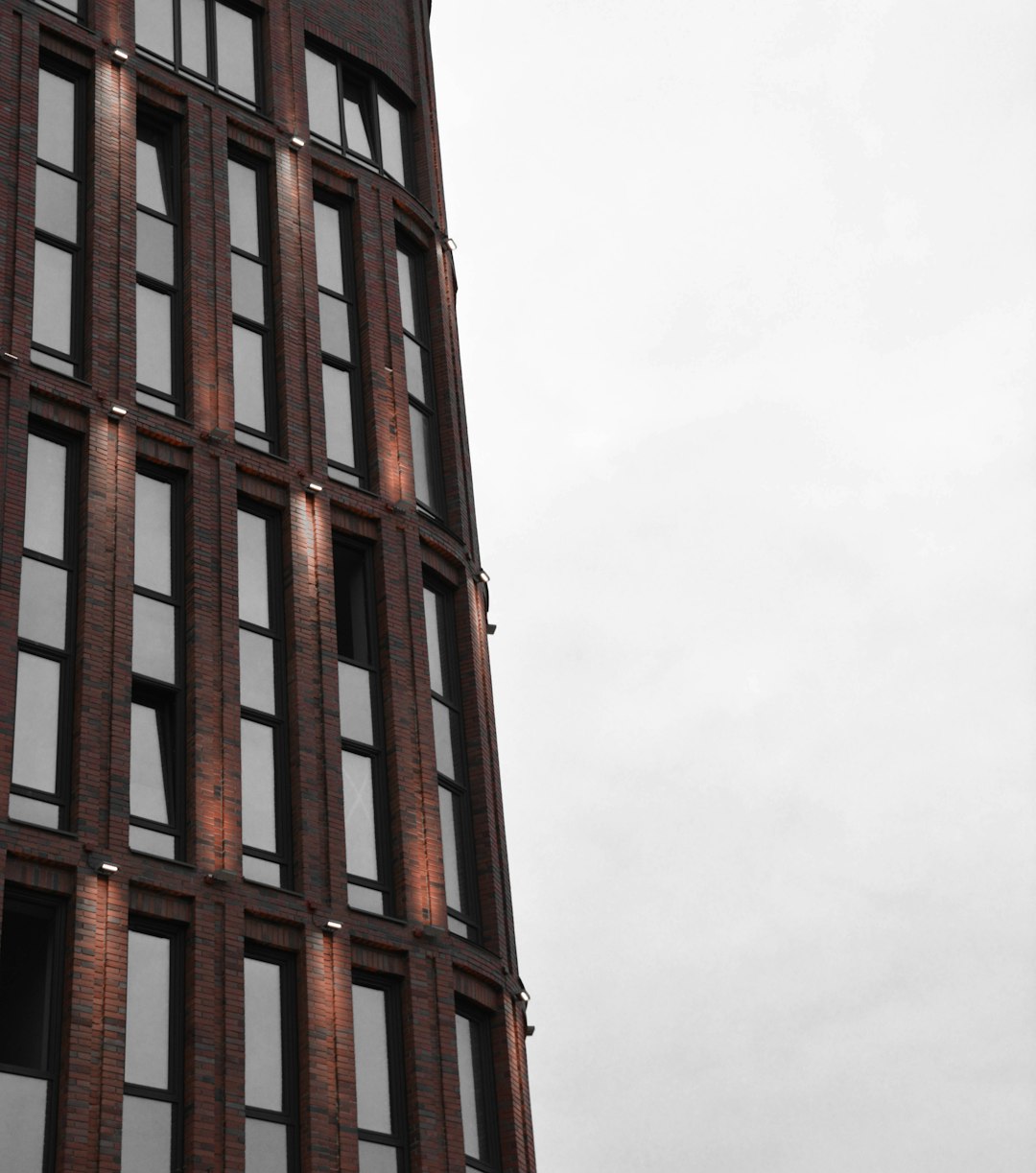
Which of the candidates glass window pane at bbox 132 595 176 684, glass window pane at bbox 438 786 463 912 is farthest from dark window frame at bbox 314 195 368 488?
glass window pane at bbox 438 786 463 912

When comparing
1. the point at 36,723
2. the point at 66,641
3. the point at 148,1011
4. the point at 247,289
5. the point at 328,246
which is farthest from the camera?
the point at 328,246

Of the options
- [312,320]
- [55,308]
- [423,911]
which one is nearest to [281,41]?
[312,320]

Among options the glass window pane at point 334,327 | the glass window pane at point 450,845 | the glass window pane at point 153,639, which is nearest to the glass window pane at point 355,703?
the glass window pane at point 450,845

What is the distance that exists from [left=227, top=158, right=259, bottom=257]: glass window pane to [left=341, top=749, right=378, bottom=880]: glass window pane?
9053 mm

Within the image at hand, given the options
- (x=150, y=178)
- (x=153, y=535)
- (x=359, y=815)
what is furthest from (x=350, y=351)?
(x=359, y=815)

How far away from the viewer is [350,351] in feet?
110

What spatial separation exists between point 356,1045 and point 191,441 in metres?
9.17

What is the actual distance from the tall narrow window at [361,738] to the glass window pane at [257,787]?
1295 mm

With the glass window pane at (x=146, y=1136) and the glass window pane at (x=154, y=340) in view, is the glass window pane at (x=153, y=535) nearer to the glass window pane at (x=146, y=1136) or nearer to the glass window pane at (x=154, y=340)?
the glass window pane at (x=154, y=340)

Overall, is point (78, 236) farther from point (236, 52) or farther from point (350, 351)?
point (236, 52)

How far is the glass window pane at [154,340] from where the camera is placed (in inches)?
1175

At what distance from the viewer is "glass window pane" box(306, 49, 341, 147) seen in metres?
35.3

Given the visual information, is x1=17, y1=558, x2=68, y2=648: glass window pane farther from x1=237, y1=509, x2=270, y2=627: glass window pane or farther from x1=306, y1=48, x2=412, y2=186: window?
x1=306, y1=48, x2=412, y2=186: window

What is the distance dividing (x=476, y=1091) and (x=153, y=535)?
9353mm
